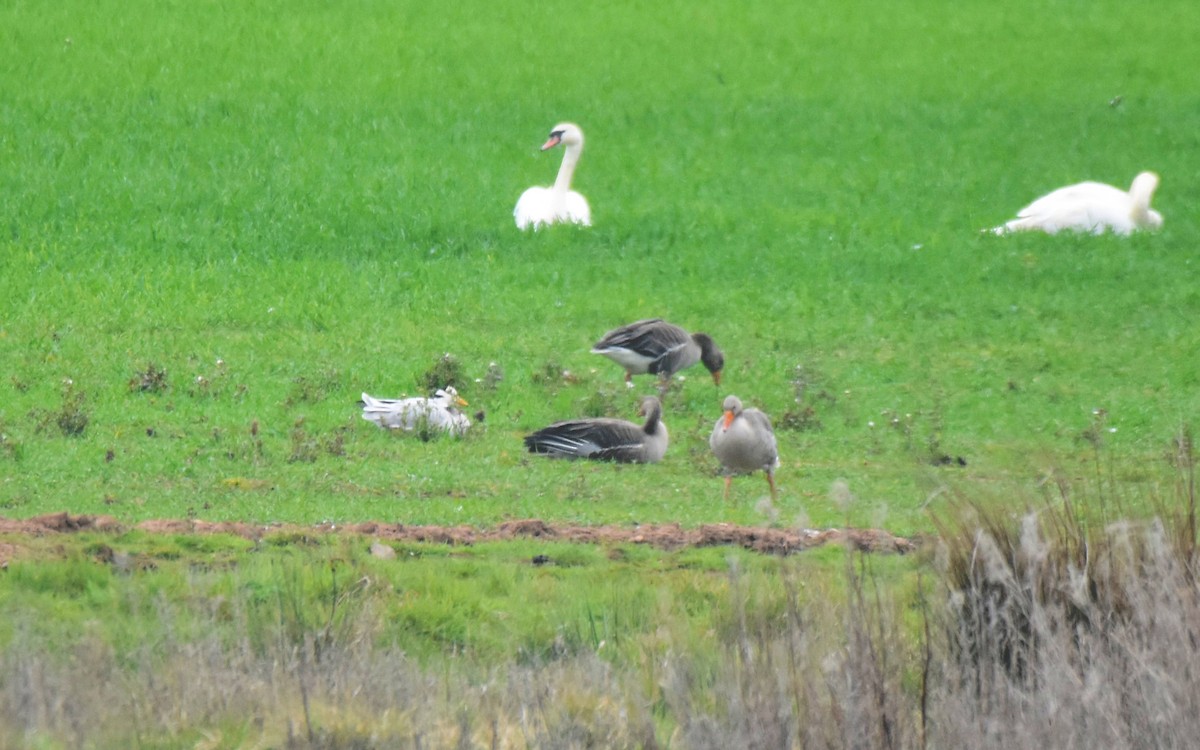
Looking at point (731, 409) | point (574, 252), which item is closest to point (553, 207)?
point (574, 252)

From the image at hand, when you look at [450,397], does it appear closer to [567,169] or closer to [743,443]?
[743,443]

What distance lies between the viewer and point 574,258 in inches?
812

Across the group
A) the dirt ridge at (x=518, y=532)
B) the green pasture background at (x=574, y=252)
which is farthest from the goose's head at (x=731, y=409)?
the dirt ridge at (x=518, y=532)

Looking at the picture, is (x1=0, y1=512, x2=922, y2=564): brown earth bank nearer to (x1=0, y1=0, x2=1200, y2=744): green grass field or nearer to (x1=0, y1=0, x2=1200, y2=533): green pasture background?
(x1=0, y1=0, x2=1200, y2=744): green grass field

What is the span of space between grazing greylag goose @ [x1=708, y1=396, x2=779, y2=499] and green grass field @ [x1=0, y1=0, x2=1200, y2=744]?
0.27 metres

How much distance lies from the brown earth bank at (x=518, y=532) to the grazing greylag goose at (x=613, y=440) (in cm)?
227

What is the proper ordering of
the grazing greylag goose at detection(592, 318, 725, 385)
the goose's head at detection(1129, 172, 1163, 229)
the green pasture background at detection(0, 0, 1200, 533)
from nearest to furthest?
the green pasture background at detection(0, 0, 1200, 533) → the grazing greylag goose at detection(592, 318, 725, 385) → the goose's head at detection(1129, 172, 1163, 229)

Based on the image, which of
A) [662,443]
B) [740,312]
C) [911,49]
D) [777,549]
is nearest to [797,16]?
[911,49]

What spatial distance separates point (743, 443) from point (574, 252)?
31.0 feet

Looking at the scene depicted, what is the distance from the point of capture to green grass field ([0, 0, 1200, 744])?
1215 centimetres

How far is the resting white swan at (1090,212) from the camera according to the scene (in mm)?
22469

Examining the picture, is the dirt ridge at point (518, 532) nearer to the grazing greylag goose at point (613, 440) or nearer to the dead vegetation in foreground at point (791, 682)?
the grazing greylag goose at point (613, 440)

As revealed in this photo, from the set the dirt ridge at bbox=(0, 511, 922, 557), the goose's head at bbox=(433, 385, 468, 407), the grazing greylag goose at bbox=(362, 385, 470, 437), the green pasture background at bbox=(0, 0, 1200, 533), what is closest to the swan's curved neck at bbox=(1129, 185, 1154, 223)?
the green pasture background at bbox=(0, 0, 1200, 533)

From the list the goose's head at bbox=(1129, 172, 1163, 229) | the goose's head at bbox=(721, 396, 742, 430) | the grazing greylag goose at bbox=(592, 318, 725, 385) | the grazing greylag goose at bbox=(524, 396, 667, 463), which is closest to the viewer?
the goose's head at bbox=(721, 396, 742, 430)
